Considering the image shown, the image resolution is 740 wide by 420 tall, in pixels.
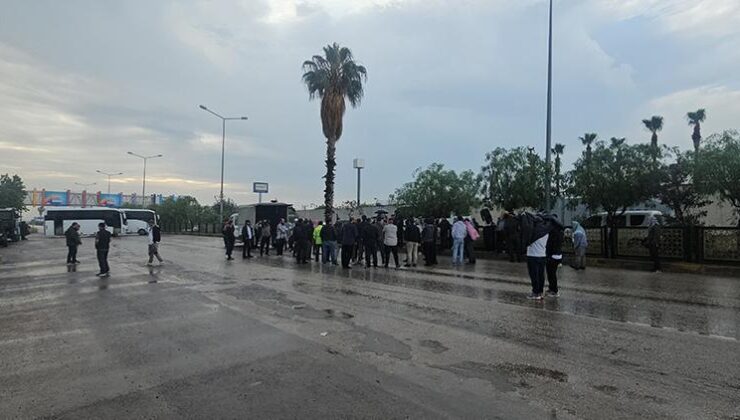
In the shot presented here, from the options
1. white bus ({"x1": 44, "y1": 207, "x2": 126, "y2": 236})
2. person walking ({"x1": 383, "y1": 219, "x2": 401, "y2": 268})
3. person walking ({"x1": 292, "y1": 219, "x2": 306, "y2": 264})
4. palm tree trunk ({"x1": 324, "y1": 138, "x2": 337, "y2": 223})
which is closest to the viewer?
person walking ({"x1": 383, "y1": 219, "x2": 401, "y2": 268})

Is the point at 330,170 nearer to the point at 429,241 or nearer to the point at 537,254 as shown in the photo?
the point at 429,241

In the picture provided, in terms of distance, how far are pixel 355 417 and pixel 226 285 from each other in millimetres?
9152

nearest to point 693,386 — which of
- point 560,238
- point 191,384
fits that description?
point 191,384

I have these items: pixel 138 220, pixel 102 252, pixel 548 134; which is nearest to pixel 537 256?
pixel 548 134

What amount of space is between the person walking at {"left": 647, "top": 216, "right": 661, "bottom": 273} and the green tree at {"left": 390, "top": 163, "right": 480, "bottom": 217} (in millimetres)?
14474

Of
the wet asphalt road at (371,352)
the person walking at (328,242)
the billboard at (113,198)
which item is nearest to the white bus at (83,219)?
the person walking at (328,242)

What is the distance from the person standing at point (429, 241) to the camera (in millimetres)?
17953

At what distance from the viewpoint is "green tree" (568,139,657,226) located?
2161 centimetres

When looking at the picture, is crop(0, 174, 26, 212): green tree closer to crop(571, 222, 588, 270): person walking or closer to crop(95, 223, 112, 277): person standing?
crop(95, 223, 112, 277): person standing

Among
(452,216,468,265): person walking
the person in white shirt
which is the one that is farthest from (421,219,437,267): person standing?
the person in white shirt

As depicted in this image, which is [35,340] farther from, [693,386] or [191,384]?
[693,386]

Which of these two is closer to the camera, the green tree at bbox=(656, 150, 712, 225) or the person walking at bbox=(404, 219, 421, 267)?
the person walking at bbox=(404, 219, 421, 267)

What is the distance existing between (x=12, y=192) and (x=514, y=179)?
5541 centimetres

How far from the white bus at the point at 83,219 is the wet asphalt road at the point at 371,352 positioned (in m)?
42.8
